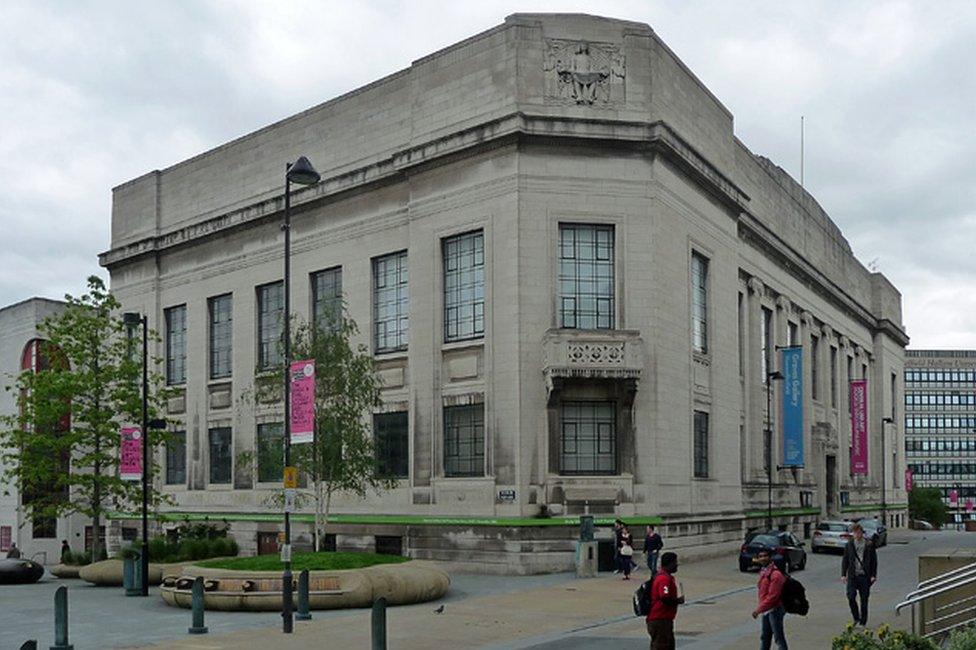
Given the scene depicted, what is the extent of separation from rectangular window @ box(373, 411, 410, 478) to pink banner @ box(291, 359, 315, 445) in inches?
628

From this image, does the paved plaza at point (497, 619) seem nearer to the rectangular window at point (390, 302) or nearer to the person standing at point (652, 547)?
the person standing at point (652, 547)

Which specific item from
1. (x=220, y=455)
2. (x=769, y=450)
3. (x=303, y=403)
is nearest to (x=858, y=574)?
(x=303, y=403)

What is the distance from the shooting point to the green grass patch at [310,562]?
2827cm

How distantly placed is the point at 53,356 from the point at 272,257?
9.77 metres

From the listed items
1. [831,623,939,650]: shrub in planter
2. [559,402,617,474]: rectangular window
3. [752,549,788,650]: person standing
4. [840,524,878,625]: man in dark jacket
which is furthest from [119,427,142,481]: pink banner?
[831,623,939,650]: shrub in planter

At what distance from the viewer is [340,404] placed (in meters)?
34.8

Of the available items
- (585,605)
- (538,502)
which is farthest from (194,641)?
(538,502)

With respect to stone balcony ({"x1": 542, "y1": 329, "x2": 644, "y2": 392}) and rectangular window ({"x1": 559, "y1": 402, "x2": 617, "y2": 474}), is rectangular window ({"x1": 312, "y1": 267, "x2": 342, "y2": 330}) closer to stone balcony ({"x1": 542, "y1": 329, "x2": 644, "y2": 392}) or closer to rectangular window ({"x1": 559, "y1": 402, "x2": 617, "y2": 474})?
stone balcony ({"x1": 542, "y1": 329, "x2": 644, "y2": 392})

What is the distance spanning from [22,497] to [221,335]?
18832 millimetres

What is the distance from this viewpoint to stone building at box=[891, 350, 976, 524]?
176 m

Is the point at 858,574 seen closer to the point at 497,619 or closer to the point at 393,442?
the point at 497,619

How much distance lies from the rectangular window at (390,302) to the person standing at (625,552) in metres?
12.2

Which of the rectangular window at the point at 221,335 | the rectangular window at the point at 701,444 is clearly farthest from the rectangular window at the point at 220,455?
the rectangular window at the point at 701,444

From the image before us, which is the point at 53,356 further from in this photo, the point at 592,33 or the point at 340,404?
the point at 592,33
